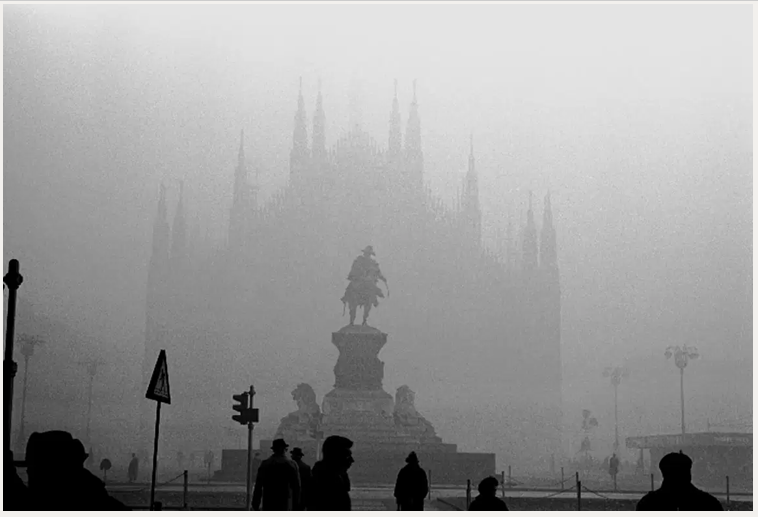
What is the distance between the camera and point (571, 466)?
46.4 metres

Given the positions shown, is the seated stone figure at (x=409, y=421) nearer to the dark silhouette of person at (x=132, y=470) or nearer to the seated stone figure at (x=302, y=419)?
the seated stone figure at (x=302, y=419)

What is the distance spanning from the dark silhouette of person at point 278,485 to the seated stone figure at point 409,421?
2733 centimetres

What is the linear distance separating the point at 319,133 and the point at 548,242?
1132 centimetres

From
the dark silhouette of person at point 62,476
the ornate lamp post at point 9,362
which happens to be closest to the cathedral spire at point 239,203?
the ornate lamp post at point 9,362

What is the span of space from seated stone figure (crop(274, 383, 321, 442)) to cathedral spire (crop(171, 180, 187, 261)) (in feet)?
32.7

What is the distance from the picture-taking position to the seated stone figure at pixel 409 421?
39.1 meters

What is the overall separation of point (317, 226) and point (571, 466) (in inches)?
625

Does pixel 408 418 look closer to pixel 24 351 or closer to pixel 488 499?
pixel 24 351

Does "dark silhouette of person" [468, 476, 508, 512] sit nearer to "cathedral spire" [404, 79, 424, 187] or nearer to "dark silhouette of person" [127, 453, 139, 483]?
"dark silhouette of person" [127, 453, 139, 483]

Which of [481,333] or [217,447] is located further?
[481,333]

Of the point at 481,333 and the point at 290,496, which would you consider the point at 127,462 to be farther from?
the point at 290,496

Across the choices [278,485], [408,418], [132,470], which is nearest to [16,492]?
[278,485]

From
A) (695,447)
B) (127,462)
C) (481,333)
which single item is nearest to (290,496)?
(127,462)

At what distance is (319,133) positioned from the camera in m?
47.9
